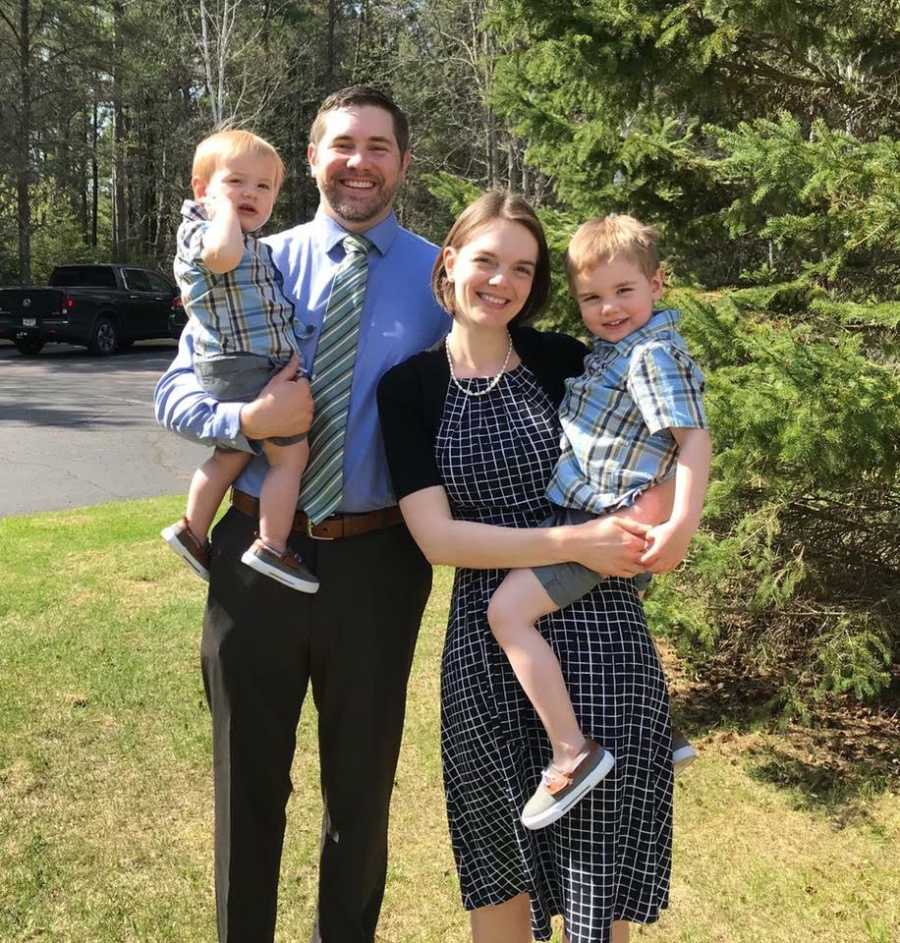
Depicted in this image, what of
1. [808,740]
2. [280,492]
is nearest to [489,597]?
[280,492]

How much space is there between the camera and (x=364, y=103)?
2223 mm

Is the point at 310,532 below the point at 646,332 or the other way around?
below

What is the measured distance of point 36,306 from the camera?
725 inches

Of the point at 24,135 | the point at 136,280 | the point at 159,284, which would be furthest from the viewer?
the point at 24,135

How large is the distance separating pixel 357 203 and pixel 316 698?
1186mm

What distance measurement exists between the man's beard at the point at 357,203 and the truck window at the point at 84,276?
62.7ft

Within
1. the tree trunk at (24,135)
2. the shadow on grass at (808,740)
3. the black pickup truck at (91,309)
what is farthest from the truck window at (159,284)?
the shadow on grass at (808,740)

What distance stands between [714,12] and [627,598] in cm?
254

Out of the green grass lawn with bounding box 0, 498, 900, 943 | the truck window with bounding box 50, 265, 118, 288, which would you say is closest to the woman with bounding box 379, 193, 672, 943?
the green grass lawn with bounding box 0, 498, 900, 943

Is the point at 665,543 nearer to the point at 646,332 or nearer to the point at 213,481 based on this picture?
the point at 646,332

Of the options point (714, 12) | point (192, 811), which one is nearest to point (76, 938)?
point (192, 811)

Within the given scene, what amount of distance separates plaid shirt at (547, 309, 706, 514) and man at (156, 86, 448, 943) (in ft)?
1.53

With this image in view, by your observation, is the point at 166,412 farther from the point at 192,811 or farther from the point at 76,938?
the point at 192,811

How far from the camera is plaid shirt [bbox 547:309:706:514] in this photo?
6.43ft
